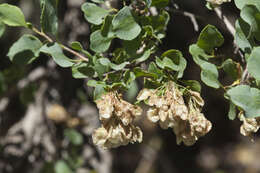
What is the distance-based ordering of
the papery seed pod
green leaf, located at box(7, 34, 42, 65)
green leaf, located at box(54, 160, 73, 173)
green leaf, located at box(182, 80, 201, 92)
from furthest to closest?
the papery seed pod → green leaf, located at box(54, 160, 73, 173) → green leaf, located at box(7, 34, 42, 65) → green leaf, located at box(182, 80, 201, 92)

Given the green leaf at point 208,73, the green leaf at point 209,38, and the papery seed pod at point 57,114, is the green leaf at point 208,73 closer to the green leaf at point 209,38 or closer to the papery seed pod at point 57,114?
the green leaf at point 209,38

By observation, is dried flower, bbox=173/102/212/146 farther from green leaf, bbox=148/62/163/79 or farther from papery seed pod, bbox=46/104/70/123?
papery seed pod, bbox=46/104/70/123

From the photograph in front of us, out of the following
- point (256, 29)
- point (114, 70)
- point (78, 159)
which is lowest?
point (78, 159)

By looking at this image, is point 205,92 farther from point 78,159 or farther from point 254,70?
point 254,70

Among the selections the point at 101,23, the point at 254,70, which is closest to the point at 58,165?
the point at 101,23

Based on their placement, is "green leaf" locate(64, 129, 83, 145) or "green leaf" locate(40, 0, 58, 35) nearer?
"green leaf" locate(40, 0, 58, 35)

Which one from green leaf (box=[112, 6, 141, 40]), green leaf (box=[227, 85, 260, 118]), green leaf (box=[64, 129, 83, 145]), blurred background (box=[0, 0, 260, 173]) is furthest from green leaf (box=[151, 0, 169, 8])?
green leaf (box=[64, 129, 83, 145])

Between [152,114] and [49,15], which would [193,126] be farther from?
[49,15]
